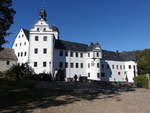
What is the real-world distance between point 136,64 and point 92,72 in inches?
745

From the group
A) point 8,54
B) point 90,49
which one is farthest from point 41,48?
point 90,49

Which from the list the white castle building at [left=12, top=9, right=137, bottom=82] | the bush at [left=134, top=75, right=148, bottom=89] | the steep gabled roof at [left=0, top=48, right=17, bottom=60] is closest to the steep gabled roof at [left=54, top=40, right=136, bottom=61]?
the white castle building at [left=12, top=9, right=137, bottom=82]

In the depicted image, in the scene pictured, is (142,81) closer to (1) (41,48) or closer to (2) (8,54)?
(1) (41,48)

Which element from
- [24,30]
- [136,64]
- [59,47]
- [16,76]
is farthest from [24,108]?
[136,64]

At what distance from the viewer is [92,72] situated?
56656mm

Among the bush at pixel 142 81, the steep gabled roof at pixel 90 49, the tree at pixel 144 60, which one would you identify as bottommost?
the bush at pixel 142 81

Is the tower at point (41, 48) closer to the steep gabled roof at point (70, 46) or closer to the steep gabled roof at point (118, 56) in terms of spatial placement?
the steep gabled roof at point (70, 46)

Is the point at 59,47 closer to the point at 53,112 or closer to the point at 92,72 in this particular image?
the point at 92,72

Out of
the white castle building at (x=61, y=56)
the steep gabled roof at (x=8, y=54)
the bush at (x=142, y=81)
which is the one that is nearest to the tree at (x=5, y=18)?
the bush at (x=142, y=81)

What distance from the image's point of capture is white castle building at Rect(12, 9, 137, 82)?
47.9 metres

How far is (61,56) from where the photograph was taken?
51.8 m

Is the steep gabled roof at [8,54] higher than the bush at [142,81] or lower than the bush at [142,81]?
higher

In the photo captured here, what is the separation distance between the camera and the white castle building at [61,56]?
4791 centimetres

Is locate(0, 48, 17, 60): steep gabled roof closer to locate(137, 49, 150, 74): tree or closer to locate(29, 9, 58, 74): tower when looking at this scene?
locate(29, 9, 58, 74): tower
